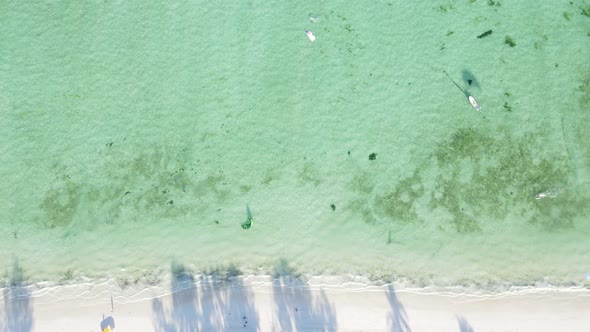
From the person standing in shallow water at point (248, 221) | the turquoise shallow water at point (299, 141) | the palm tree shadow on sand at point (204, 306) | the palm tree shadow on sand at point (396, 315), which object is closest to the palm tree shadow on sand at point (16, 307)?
the turquoise shallow water at point (299, 141)

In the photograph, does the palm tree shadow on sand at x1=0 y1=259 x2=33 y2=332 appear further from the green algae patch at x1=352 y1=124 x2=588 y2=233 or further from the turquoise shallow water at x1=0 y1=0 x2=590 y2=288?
the green algae patch at x1=352 y1=124 x2=588 y2=233

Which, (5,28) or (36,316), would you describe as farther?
(5,28)

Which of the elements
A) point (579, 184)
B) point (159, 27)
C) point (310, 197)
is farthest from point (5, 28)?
point (579, 184)

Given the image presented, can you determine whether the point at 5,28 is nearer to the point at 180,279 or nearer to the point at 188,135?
the point at 188,135

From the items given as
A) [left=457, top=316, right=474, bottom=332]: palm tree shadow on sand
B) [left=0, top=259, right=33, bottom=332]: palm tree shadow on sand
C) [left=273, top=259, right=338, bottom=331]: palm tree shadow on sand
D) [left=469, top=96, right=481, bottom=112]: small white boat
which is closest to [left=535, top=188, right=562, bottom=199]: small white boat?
[left=469, top=96, right=481, bottom=112]: small white boat

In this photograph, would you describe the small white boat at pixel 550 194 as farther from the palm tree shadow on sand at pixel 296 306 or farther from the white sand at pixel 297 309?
the palm tree shadow on sand at pixel 296 306

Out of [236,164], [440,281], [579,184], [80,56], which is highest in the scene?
[80,56]

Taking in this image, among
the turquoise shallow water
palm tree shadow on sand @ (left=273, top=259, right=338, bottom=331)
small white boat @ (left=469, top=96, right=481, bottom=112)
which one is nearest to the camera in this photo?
palm tree shadow on sand @ (left=273, top=259, right=338, bottom=331)

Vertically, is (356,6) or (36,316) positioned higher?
(356,6)
